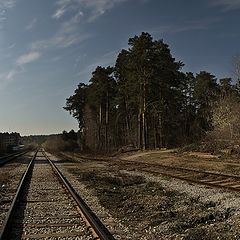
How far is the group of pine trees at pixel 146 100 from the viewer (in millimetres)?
48312

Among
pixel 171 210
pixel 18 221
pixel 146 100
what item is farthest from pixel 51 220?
pixel 146 100

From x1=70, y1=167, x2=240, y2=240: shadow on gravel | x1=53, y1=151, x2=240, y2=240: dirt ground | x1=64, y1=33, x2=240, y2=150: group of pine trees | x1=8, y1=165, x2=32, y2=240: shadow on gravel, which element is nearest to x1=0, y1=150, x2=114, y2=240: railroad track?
x1=8, y1=165, x2=32, y2=240: shadow on gravel

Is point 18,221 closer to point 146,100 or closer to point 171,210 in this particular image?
point 171,210

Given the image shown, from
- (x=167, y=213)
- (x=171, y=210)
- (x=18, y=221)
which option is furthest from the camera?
(x=171, y=210)

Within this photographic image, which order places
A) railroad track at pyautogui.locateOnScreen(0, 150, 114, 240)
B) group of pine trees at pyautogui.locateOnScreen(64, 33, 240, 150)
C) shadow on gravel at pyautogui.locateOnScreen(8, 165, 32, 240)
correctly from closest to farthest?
railroad track at pyautogui.locateOnScreen(0, 150, 114, 240)
shadow on gravel at pyautogui.locateOnScreen(8, 165, 32, 240)
group of pine trees at pyautogui.locateOnScreen(64, 33, 240, 150)

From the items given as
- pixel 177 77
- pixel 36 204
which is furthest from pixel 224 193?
pixel 177 77

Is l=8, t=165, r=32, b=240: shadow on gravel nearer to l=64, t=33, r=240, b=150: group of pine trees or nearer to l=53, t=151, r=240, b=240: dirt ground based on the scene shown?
l=53, t=151, r=240, b=240: dirt ground

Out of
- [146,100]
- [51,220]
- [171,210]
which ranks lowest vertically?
[171,210]

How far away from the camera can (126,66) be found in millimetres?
50062

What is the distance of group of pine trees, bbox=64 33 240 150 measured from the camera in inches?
1902

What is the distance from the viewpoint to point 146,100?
48.6 meters

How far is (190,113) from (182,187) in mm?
65582

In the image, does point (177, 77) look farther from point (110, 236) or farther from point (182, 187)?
point (110, 236)

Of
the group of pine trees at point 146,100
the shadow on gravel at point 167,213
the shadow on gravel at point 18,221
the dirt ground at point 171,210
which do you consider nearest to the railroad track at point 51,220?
the shadow on gravel at point 18,221
